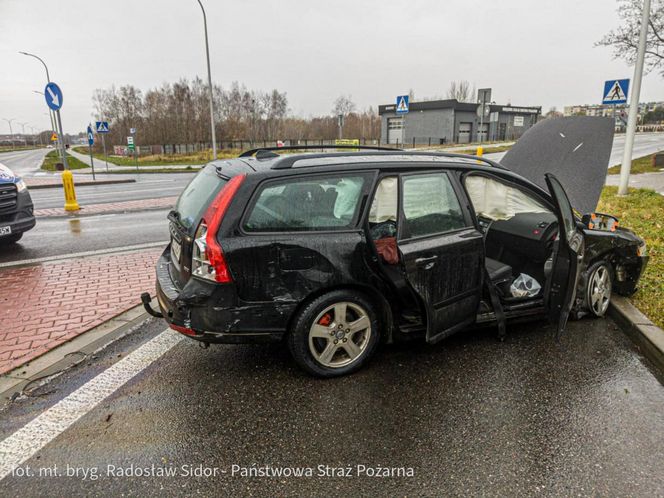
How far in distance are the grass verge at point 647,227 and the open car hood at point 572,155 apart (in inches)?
42.4

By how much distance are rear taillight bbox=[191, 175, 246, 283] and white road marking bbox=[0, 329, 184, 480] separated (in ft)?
3.49

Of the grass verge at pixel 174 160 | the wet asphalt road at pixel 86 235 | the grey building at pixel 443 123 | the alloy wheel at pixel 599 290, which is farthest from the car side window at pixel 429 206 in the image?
the grey building at pixel 443 123

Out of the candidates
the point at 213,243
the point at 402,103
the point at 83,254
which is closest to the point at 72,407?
the point at 213,243

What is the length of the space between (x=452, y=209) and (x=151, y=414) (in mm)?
2621

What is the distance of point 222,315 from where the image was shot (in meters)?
2.88

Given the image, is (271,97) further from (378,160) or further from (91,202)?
(378,160)

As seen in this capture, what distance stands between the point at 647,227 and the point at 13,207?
10484mm

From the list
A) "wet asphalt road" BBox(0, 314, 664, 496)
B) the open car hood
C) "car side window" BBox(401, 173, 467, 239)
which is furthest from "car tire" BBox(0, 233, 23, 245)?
the open car hood

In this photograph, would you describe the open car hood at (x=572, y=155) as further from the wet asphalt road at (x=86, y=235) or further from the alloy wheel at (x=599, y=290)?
the wet asphalt road at (x=86, y=235)

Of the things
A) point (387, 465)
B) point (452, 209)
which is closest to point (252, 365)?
point (387, 465)

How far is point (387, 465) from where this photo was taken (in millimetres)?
2359

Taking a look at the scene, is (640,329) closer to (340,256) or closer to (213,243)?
(340,256)

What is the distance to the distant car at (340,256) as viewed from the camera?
289cm

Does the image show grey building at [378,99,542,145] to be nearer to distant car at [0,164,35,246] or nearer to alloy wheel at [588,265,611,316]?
distant car at [0,164,35,246]
